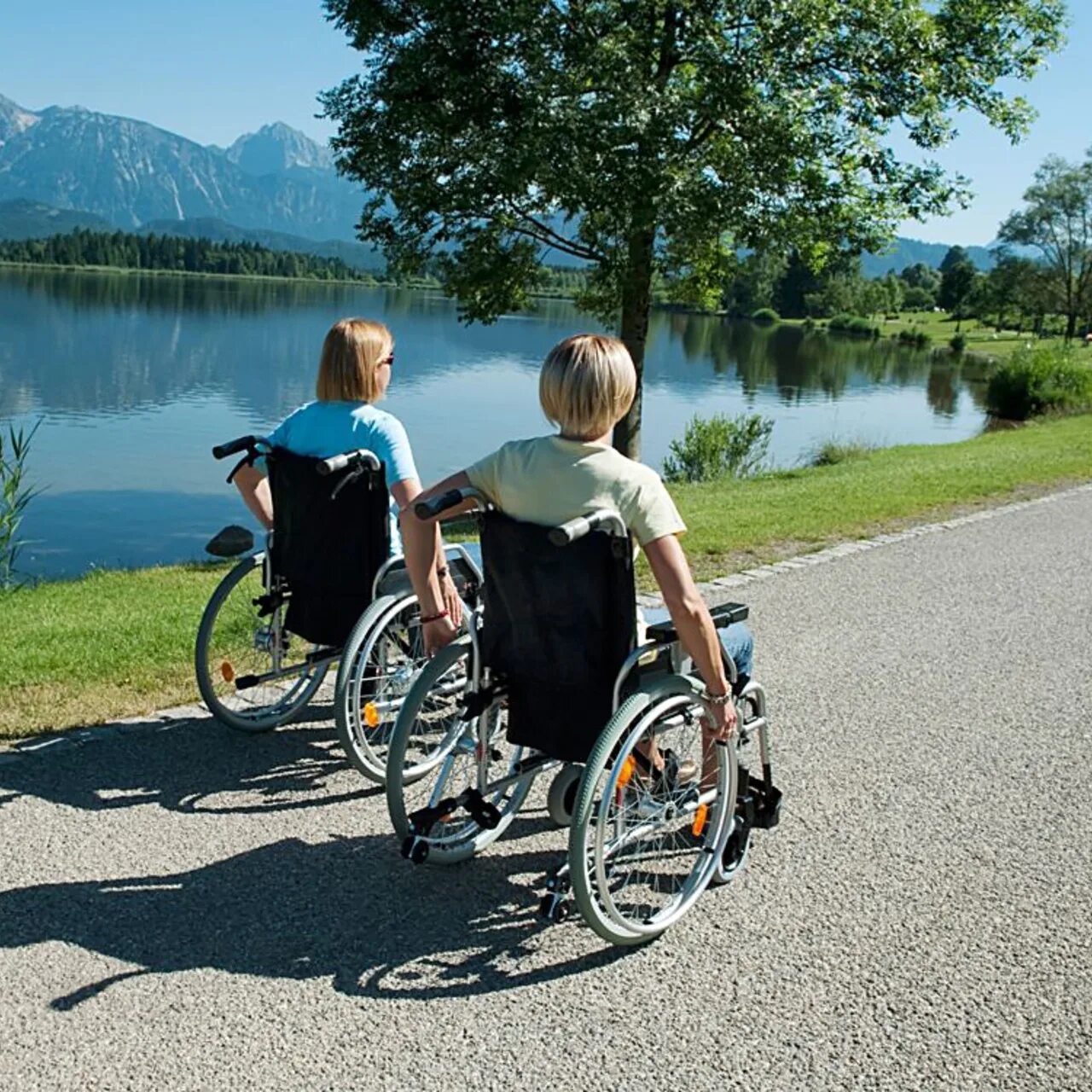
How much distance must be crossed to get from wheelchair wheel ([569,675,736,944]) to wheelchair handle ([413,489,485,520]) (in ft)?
2.45

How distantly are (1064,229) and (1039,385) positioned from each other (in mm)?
52769

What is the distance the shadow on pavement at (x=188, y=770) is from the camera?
4371 millimetres

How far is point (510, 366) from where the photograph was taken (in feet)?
147

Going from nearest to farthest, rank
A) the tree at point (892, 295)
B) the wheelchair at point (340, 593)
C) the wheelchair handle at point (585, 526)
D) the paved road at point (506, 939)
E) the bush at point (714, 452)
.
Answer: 1. the paved road at point (506, 939)
2. the wheelchair handle at point (585, 526)
3. the wheelchair at point (340, 593)
4. the bush at point (714, 452)
5. the tree at point (892, 295)

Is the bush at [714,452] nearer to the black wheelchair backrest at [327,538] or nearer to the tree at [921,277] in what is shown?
the black wheelchair backrest at [327,538]

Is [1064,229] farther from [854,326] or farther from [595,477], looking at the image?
[595,477]

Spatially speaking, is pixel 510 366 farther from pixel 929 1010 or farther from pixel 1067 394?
pixel 929 1010

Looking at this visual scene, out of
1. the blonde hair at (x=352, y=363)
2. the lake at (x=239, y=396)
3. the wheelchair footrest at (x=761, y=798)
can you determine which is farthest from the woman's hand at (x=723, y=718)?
the lake at (x=239, y=396)

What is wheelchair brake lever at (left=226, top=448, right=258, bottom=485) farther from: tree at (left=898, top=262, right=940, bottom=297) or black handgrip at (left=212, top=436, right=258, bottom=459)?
tree at (left=898, top=262, right=940, bottom=297)

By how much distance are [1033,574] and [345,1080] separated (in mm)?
7768

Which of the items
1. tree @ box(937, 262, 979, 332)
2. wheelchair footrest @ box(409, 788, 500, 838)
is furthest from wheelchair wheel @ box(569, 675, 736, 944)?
tree @ box(937, 262, 979, 332)

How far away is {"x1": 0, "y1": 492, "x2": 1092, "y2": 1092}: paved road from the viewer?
300 centimetres

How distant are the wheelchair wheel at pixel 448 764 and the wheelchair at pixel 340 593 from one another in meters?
0.20

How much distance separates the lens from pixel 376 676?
4645 millimetres
